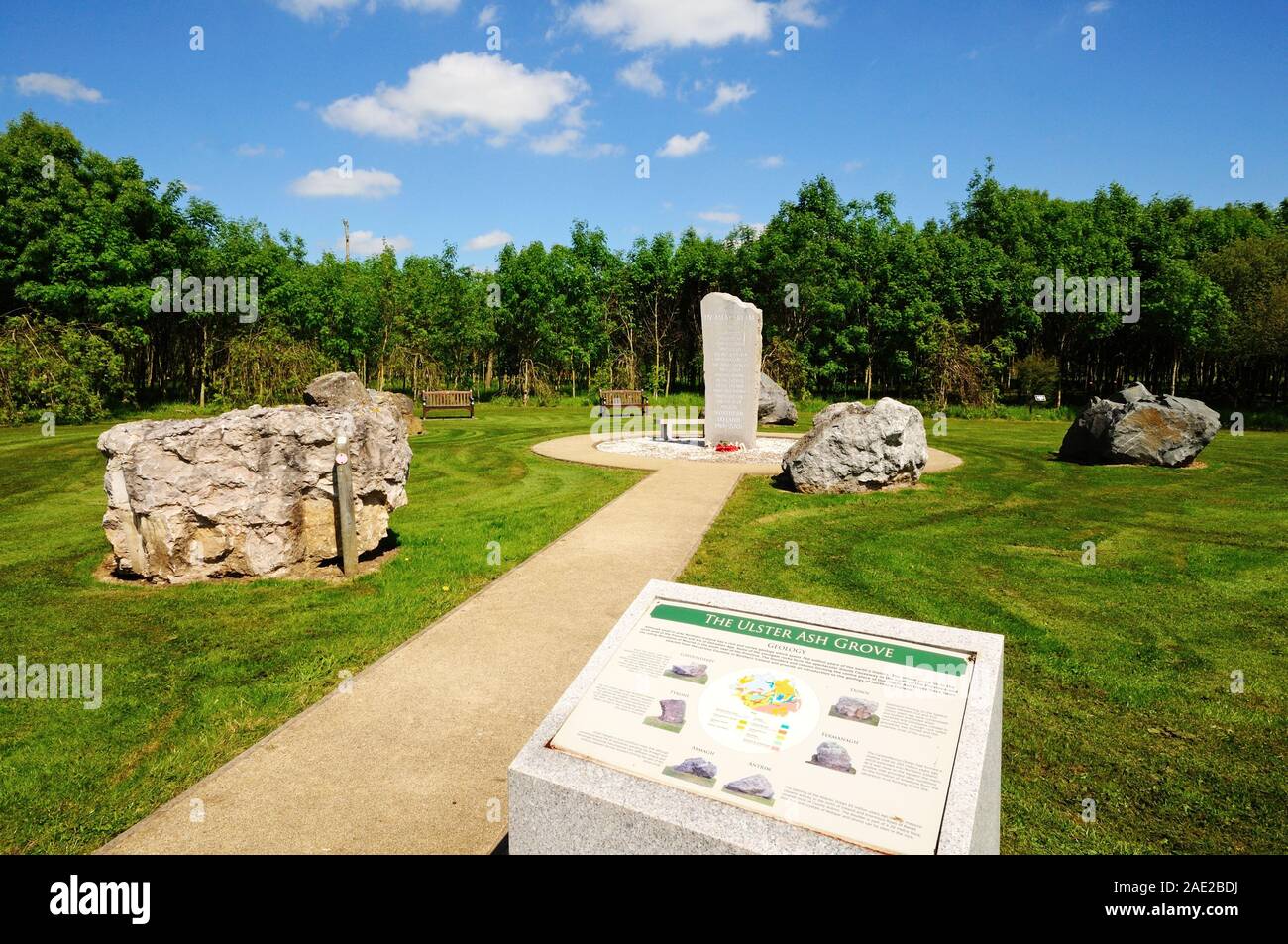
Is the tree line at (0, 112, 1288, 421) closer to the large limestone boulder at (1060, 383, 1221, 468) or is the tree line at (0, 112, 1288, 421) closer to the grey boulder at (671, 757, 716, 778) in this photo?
the large limestone boulder at (1060, 383, 1221, 468)

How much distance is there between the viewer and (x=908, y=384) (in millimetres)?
43000

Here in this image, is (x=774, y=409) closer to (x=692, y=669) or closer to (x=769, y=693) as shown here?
(x=692, y=669)

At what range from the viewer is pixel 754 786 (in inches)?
113

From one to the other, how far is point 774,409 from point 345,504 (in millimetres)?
19749

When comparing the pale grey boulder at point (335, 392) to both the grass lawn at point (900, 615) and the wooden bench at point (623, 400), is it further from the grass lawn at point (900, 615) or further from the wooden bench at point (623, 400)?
the wooden bench at point (623, 400)

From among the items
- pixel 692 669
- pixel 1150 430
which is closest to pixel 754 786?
pixel 692 669

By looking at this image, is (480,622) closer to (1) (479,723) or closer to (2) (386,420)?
(1) (479,723)

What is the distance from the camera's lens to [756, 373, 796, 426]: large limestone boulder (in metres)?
26.1

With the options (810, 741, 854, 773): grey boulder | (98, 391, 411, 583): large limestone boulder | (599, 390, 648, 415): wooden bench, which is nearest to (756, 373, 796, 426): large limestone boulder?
(599, 390, 648, 415): wooden bench

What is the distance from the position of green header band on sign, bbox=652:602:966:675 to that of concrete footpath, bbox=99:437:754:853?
1649mm

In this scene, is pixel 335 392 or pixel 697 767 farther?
pixel 335 392
